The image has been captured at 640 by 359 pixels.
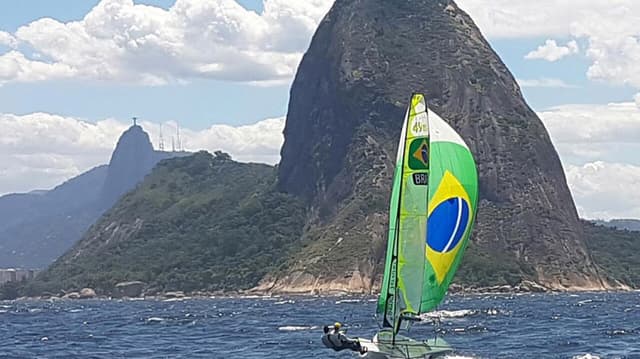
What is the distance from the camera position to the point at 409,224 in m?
50.6

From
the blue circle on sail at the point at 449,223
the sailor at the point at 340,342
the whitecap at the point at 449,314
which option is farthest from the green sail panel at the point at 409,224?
the whitecap at the point at 449,314

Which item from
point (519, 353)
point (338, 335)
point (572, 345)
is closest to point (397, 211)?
point (338, 335)

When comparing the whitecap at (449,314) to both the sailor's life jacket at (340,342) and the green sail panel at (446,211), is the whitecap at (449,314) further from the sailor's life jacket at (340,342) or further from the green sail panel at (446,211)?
the green sail panel at (446,211)


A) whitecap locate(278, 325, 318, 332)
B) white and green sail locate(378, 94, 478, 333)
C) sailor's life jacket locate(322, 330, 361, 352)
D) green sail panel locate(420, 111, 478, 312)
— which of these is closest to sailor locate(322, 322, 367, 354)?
sailor's life jacket locate(322, 330, 361, 352)

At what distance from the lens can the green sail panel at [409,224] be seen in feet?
165

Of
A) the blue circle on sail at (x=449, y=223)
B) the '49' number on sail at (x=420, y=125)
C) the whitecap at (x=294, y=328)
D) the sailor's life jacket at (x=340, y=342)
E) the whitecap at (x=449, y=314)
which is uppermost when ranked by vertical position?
the '49' number on sail at (x=420, y=125)

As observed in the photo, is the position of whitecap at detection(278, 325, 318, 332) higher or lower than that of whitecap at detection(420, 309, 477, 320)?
higher

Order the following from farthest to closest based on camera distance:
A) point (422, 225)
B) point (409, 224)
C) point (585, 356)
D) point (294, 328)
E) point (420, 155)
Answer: point (294, 328), point (585, 356), point (420, 155), point (409, 224), point (422, 225)

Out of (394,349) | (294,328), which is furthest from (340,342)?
(294,328)

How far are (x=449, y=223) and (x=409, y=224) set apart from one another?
1646 millimetres

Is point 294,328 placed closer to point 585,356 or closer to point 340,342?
point 585,356

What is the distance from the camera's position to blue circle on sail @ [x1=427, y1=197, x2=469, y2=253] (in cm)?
5091

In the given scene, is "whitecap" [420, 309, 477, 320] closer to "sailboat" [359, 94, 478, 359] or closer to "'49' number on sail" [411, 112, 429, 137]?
"sailboat" [359, 94, 478, 359]

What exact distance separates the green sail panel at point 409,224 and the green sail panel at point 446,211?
471mm
